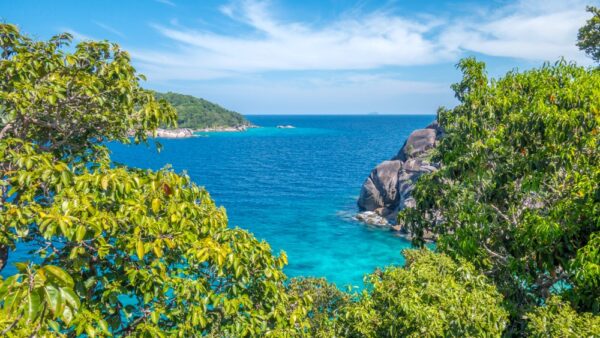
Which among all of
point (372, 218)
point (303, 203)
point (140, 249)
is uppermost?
point (140, 249)

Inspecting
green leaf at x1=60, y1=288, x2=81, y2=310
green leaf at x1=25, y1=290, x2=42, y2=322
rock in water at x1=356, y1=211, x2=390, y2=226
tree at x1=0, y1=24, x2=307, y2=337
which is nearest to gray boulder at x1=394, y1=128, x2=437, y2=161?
rock in water at x1=356, y1=211, x2=390, y2=226

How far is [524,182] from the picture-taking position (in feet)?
39.3

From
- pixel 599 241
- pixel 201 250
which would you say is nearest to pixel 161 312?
pixel 201 250

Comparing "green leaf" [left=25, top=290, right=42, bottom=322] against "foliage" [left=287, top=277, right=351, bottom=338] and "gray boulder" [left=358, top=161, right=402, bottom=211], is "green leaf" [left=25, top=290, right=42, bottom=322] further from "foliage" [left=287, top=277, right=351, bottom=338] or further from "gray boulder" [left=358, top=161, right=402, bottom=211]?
"gray boulder" [left=358, top=161, right=402, bottom=211]

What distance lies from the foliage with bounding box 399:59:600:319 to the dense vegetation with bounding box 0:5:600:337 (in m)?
0.06

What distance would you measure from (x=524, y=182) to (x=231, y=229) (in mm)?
9453

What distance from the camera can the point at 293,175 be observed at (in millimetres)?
79875

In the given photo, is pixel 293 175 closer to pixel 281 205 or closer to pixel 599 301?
pixel 281 205

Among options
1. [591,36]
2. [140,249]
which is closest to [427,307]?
[140,249]

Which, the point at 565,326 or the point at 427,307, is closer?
the point at 565,326

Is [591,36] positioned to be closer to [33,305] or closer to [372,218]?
[372,218]

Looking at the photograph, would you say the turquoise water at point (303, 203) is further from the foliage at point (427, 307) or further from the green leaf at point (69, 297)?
the green leaf at point (69, 297)

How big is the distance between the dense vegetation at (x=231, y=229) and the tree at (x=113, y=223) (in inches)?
1.7

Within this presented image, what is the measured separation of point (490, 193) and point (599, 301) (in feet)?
15.5
